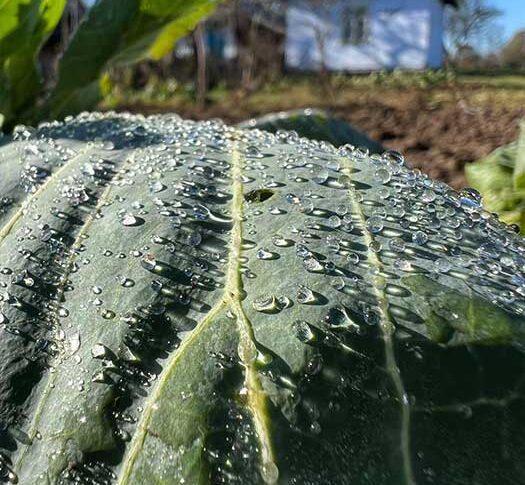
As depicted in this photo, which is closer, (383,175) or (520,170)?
(383,175)

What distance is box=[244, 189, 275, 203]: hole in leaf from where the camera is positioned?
90cm

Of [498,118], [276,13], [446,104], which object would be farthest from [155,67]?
[498,118]

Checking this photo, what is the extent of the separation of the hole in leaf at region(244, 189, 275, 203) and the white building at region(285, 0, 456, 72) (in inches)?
784

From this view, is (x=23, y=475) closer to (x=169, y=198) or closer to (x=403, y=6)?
(x=169, y=198)

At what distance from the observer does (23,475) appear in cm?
71

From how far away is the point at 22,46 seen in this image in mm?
1587

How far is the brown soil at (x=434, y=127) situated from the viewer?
4299mm

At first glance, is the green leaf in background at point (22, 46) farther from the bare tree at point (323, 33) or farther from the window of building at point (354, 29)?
the window of building at point (354, 29)

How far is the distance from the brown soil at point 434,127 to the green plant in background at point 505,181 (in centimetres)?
143

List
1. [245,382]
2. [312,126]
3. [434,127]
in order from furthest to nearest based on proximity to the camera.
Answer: [434,127] → [312,126] → [245,382]

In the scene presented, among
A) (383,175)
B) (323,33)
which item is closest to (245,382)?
(383,175)

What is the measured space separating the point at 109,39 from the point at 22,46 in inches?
7.4

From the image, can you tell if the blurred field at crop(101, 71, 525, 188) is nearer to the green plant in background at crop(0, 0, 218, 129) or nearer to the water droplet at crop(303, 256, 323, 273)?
the green plant in background at crop(0, 0, 218, 129)

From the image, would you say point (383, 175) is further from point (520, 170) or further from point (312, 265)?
point (520, 170)
